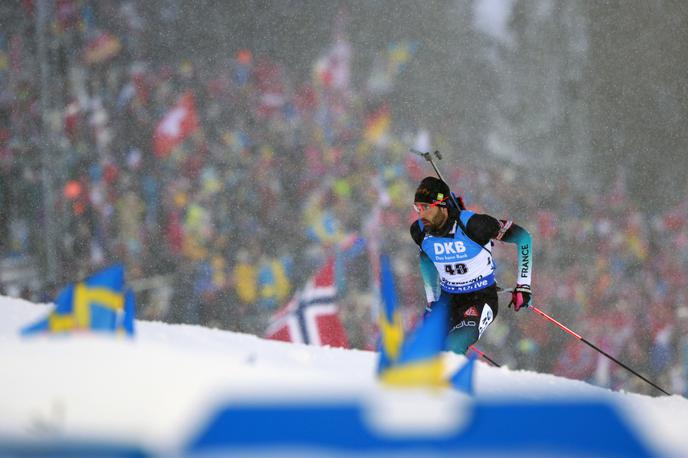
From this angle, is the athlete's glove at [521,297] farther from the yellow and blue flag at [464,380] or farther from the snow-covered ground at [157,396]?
the snow-covered ground at [157,396]

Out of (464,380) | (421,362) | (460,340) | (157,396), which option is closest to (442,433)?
(421,362)

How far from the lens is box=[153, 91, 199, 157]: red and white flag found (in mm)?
8203

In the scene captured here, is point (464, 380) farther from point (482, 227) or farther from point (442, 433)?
point (482, 227)

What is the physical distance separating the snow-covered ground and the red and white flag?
266 inches

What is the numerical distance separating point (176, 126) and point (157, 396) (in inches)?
283

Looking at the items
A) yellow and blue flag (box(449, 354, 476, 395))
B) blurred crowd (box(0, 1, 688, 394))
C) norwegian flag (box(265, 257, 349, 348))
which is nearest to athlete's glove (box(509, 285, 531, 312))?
norwegian flag (box(265, 257, 349, 348))

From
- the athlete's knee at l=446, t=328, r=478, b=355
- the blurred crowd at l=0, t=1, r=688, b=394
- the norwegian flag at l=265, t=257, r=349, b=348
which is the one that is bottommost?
the athlete's knee at l=446, t=328, r=478, b=355

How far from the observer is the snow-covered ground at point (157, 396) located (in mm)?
1251

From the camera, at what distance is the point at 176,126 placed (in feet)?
27.0

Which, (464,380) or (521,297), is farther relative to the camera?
(521,297)

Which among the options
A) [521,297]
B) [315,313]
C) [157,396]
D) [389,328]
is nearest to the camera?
[157,396]

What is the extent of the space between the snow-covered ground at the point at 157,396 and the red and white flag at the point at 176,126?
6.75m

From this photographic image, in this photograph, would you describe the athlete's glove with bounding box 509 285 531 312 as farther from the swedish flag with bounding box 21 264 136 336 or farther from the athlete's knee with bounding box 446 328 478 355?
the swedish flag with bounding box 21 264 136 336

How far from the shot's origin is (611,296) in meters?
8.80
